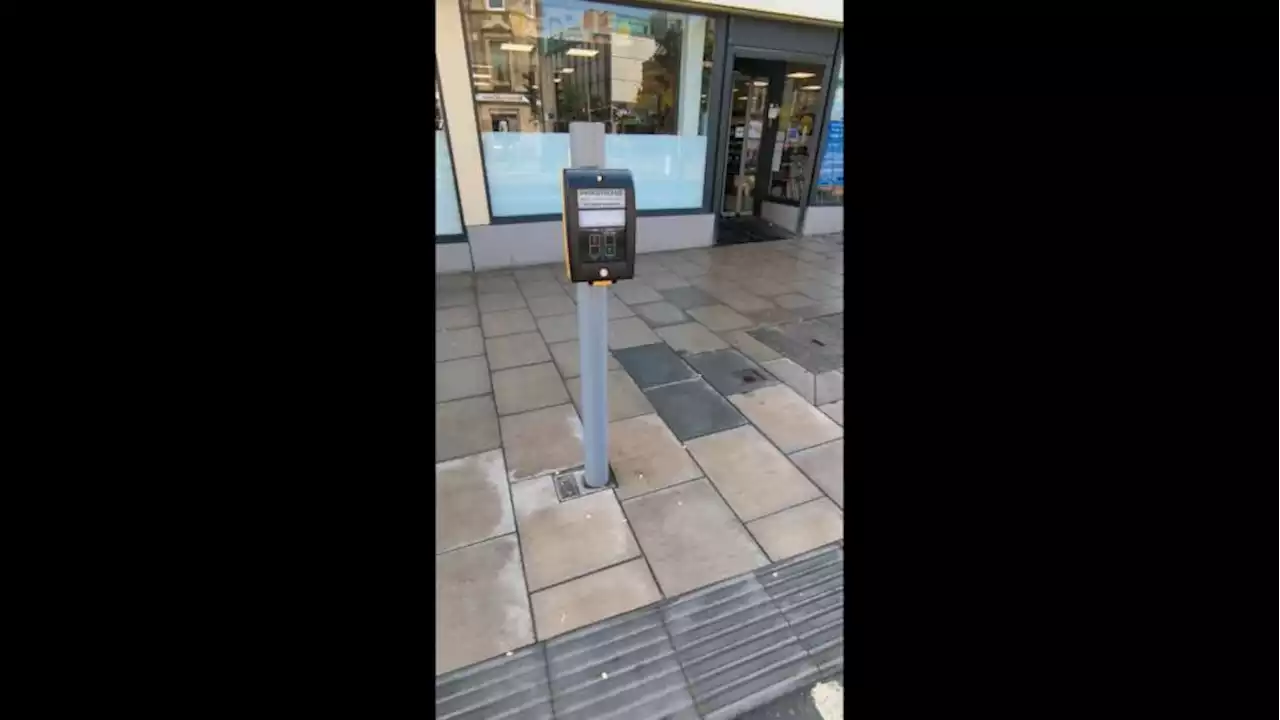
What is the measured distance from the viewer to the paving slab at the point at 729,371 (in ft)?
13.3

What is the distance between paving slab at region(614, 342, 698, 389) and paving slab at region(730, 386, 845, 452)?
0.52m

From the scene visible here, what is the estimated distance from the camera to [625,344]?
4801 millimetres

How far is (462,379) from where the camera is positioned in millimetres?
4164

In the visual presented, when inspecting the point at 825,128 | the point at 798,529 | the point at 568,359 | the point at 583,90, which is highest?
the point at 583,90

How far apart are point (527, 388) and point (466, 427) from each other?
23.9 inches

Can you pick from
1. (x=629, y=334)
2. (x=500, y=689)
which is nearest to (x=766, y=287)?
(x=629, y=334)

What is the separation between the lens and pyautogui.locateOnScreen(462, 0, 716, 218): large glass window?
634 cm

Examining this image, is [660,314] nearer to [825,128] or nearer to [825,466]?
[825,466]

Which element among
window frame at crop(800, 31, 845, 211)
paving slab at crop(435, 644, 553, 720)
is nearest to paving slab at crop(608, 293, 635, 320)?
paving slab at crop(435, 644, 553, 720)

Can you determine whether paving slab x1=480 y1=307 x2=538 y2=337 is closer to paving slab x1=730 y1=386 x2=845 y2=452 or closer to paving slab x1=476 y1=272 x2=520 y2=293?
paving slab x1=476 y1=272 x2=520 y2=293

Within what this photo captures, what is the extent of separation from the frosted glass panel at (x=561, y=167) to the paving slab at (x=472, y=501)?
4443 mm
